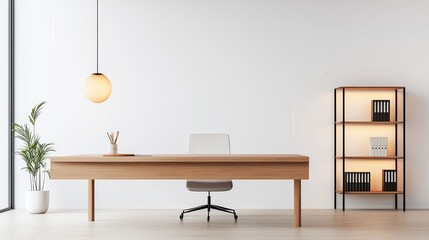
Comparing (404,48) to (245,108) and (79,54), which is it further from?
(79,54)

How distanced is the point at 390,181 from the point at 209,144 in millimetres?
2374

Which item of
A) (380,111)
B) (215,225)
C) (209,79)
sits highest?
(209,79)

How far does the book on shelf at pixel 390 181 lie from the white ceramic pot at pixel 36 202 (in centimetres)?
411

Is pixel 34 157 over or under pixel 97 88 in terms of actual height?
under

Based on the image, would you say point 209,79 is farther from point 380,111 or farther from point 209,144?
point 380,111

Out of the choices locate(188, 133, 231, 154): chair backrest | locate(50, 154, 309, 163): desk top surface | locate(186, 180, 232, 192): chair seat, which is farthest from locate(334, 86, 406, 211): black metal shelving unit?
locate(50, 154, 309, 163): desk top surface

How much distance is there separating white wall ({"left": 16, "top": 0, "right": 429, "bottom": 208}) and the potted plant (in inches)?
5.8

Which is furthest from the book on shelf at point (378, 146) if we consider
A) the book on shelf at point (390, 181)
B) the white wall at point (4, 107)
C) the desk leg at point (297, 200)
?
the white wall at point (4, 107)

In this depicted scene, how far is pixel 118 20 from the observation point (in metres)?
7.65

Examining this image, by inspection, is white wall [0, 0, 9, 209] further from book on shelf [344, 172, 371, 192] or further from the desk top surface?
book on shelf [344, 172, 371, 192]

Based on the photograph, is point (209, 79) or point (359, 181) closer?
point (359, 181)

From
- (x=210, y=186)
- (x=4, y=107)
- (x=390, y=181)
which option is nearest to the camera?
(x=210, y=186)

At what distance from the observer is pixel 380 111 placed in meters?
7.38

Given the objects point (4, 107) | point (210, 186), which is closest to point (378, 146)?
point (210, 186)
